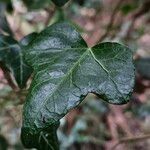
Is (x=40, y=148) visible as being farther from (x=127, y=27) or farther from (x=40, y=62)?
(x=127, y=27)

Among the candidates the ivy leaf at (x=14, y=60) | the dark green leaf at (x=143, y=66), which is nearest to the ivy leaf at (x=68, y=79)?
the ivy leaf at (x=14, y=60)

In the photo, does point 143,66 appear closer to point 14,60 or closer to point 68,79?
point 14,60

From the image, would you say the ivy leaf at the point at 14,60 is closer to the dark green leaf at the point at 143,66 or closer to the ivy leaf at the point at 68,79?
the ivy leaf at the point at 68,79

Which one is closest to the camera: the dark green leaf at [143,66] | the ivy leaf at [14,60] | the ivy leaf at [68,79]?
the ivy leaf at [68,79]

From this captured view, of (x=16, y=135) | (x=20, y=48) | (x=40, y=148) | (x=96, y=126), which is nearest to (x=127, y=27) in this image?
(x=96, y=126)

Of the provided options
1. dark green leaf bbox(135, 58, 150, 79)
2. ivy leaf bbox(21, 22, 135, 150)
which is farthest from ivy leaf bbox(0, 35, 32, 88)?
dark green leaf bbox(135, 58, 150, 79)

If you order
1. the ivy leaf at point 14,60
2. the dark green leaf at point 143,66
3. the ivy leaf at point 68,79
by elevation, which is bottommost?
the dark green leaf at point 143,66
